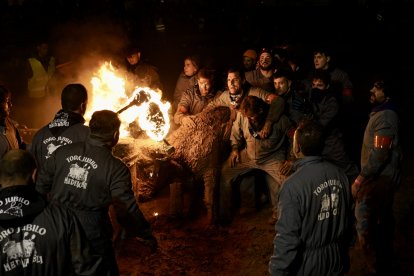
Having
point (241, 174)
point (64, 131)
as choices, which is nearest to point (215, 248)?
point (241, 174)

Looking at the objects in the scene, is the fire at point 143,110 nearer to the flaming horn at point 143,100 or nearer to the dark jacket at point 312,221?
the flaming horn at point 143,100

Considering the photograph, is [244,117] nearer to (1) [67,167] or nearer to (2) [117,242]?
(2) [117,242]

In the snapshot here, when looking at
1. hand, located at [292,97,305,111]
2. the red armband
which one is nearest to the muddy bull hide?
hand, located at [292,97,305,111]

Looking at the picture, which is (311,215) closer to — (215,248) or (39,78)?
(215,248)

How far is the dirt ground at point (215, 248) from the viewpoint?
6344mm

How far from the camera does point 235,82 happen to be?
7.66 meters

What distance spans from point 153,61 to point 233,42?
4448mm

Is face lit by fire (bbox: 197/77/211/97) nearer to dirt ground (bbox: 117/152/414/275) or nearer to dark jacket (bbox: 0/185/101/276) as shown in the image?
dirt ground (bbox: 117/152/414/275)

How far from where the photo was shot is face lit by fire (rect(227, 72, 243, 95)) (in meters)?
7.64

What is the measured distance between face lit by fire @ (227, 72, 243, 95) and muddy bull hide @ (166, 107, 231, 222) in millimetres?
403

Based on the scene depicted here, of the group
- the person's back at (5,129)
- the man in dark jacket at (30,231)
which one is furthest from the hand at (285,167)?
the man in dark jacket at (30,231)

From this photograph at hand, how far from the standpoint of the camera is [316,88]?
7.52 m

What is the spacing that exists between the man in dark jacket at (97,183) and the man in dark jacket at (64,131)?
610mm

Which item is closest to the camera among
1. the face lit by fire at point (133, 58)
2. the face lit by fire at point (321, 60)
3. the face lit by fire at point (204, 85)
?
the face lit by fire at point (204, 85)
